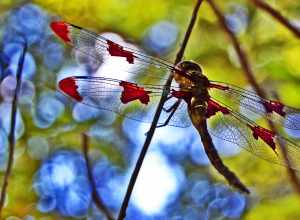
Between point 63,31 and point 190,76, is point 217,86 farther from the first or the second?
point 63,31

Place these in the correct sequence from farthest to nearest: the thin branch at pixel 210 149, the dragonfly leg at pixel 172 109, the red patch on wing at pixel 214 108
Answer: the red patch on wing at pixel 214 108 → the thin branch at pixel 210 149 → the dragonfly leg at pixel 172 109

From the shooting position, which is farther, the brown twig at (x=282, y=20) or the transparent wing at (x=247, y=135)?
the transparent wing at (x=247, y=135)

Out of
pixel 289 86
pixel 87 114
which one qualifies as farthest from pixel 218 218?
pixel 289 86

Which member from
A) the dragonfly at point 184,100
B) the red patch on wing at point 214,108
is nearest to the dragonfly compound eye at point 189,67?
the dragonfly at point 184,100

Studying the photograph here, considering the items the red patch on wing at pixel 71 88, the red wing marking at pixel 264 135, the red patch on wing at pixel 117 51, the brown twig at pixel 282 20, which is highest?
the brown twig at pixel 282 20

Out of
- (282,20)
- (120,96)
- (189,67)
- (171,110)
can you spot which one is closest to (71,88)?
(120,96)

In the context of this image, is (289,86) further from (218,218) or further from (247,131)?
(218,218)

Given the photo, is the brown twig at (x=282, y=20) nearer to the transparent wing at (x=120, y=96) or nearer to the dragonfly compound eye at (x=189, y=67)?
the dragonfly compound eye at (x=189, y=67)
